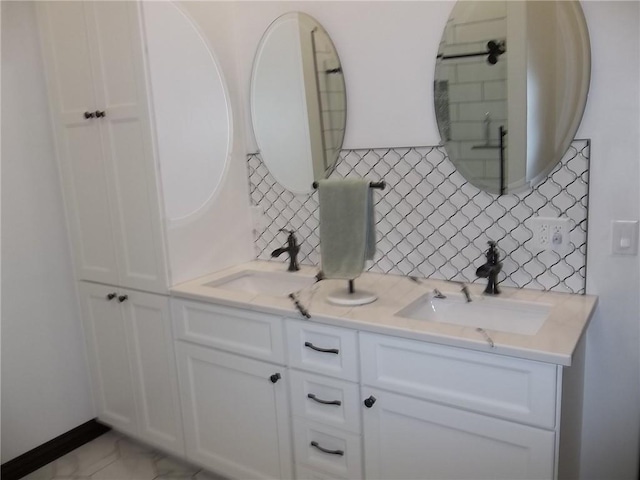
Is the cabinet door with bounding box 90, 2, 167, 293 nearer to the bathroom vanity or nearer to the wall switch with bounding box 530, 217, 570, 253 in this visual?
the bathroom vanity

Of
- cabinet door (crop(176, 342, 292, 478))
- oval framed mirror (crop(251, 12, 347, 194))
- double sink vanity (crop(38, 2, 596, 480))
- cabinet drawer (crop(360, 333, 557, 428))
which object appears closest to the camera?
cabinet drawer (crop(360, 333, 557, 428))

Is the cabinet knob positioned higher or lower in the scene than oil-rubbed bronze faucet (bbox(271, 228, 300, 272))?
lower

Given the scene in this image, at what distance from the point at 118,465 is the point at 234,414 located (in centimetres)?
77

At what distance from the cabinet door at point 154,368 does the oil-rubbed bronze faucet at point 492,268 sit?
Result: 49.3 inches

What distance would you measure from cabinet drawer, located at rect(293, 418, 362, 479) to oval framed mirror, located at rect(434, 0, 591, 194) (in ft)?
3.25

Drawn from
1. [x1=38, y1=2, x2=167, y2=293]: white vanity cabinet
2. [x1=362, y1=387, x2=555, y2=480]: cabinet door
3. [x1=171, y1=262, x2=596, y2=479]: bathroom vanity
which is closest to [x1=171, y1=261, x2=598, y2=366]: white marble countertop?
[x1=171, y1=262, x2=596, y2=479]: bathroom vanity

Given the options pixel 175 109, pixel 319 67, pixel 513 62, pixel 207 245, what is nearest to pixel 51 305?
pixel 207 245

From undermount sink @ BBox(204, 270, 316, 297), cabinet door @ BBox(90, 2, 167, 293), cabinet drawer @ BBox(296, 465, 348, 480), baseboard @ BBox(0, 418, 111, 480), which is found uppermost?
cabinet door @ BBox(90, 2, 167, 293)

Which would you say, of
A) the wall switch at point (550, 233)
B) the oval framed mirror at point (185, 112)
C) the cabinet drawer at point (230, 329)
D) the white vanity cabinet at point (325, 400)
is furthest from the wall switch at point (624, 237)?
the oval framed mirror at point (185, 112)

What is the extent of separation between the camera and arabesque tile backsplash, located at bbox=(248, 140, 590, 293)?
1.70 m

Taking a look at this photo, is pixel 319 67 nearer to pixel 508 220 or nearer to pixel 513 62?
pixel 513 62

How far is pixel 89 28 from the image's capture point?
2.09m

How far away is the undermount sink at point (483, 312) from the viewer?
5.50 feet

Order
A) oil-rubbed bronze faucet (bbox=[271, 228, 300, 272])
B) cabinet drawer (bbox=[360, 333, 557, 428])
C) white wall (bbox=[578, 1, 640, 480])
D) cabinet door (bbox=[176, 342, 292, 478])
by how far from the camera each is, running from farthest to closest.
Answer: oil-rubbed bronze faucet (bbox=[271, 228, 300, 272]) → cabinet door (bbox=[176, 342, 292, 478]) → white wall (bbox=[578, 1, 640, 480]) → cabinet drawer (bbox=[360, 333, 557, 428])
